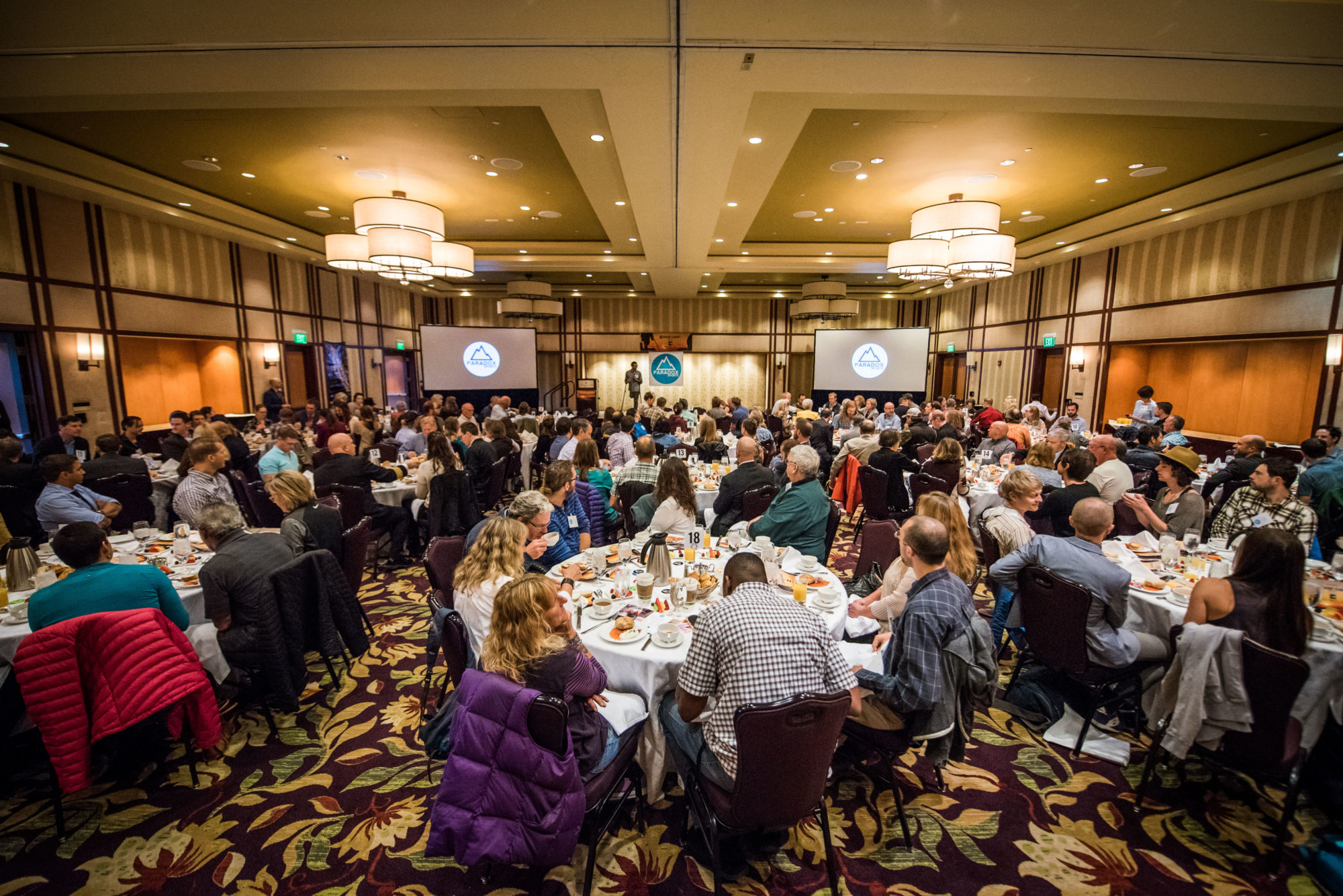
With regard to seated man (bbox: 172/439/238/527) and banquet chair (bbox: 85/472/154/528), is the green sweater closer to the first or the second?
seated man (bbox: 172/439/238/527)

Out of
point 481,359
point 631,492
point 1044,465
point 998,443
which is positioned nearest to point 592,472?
point 631,492

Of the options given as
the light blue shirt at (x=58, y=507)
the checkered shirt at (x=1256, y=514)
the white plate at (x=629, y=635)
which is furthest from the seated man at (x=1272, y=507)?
the light blue shirt at (x=58, y=507)

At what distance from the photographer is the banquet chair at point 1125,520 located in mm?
4715

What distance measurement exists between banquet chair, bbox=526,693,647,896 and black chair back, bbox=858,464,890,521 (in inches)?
176

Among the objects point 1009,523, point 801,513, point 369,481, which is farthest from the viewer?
point 369,481

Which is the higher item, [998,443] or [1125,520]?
[998,443]

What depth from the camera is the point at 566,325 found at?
19.9 m

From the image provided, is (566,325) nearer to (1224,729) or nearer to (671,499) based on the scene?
(671,499)

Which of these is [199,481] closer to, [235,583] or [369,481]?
[369,481]

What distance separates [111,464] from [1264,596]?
8.86m

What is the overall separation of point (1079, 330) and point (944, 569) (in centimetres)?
1267

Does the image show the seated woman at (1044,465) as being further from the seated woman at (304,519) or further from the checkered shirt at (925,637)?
the seated woman at (304,519)

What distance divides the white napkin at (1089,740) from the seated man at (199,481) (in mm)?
6426

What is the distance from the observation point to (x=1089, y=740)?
3330 mm
